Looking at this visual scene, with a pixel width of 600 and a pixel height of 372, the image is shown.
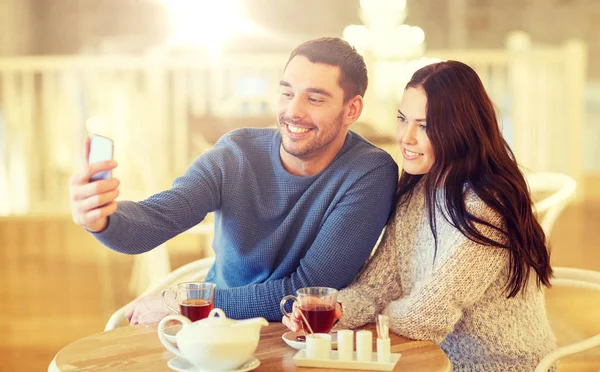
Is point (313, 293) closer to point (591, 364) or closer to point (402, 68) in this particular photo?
point (591, 364)

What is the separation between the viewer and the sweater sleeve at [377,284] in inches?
61.7

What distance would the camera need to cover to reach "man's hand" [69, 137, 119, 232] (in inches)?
50.5

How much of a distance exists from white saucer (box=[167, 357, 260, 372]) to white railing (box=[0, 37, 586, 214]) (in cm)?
343

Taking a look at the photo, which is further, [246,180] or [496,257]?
[246,180]

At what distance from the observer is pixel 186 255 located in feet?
15.1

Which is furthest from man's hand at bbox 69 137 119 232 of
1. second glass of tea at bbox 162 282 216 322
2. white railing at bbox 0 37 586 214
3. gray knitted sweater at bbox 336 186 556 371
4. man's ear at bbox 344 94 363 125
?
white railing at bbox 0 37 586 214

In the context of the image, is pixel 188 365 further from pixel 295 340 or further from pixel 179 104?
pixel 179 104

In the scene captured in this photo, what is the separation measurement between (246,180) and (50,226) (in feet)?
13.1

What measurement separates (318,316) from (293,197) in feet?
1.30

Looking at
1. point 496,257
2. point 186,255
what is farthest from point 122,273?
point 496,257

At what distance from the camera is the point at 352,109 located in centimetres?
176

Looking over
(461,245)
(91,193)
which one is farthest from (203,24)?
(91,193)

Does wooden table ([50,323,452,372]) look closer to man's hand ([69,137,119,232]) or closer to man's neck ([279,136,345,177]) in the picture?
man's hand ([69,137,119,232])

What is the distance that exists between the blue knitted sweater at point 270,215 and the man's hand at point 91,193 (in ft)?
0.59
